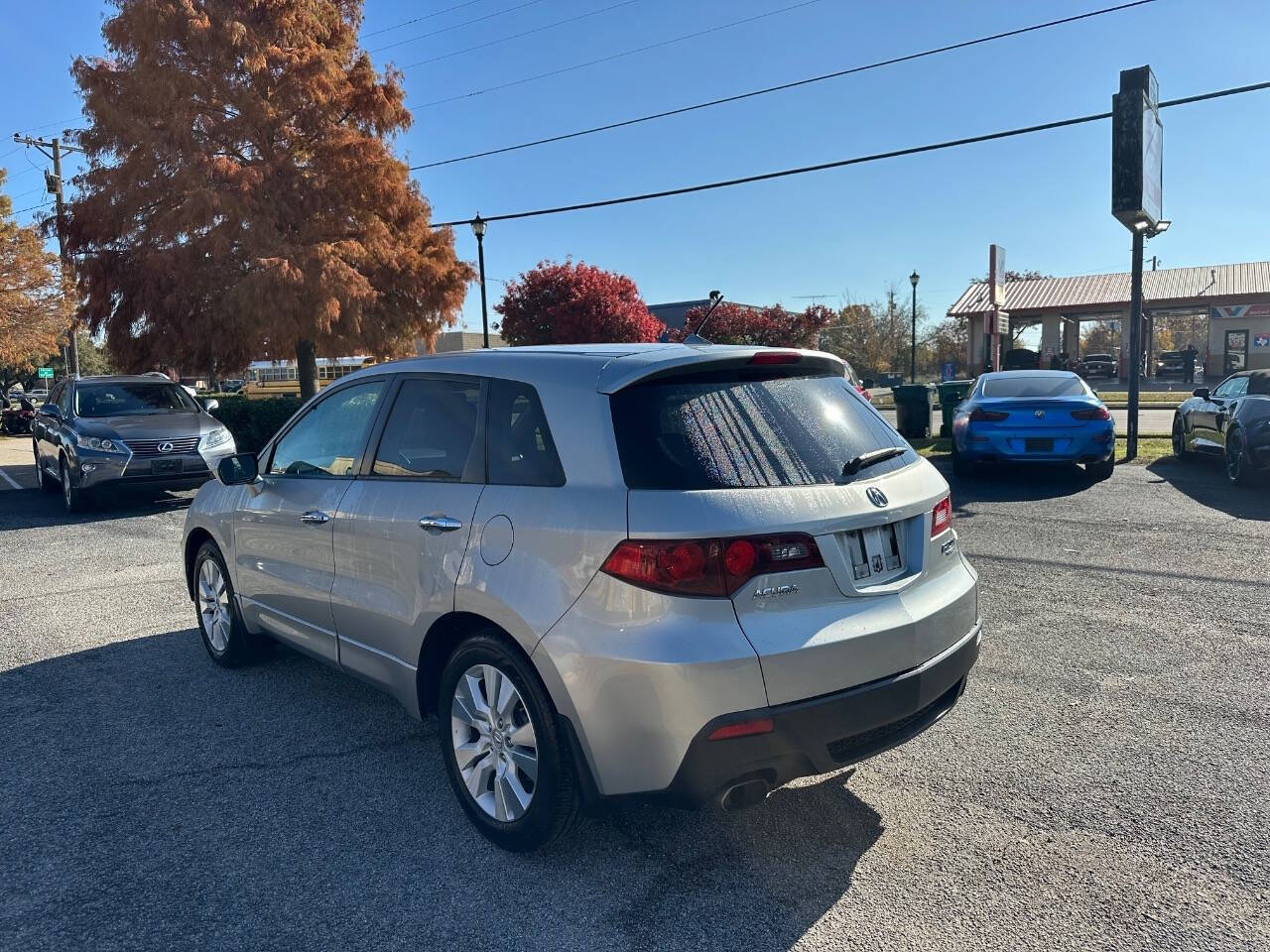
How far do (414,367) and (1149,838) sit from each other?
3.32m

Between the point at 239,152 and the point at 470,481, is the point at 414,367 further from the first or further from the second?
the point at 239,152

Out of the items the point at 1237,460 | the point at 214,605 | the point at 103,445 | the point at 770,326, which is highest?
the point at 770,326

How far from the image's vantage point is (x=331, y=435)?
4.32 meters

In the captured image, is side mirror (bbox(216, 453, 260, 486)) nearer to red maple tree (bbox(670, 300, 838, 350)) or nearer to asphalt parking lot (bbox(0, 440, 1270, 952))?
asphalt parking lot (bbox(0, 440, 1270, 952))

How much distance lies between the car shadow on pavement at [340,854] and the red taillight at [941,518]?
1.09 metres

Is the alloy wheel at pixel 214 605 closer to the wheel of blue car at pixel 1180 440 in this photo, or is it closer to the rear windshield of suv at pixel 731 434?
the rear windshield of suv at pixel 731 434

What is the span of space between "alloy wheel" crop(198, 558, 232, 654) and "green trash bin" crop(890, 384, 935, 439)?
13.2 metres

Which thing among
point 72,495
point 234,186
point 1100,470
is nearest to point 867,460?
point 1100,470

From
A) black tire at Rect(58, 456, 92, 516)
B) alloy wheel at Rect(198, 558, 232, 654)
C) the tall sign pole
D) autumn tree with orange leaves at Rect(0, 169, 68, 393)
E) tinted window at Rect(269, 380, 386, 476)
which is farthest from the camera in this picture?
autumn tree with orange leaves at Rect(0, 169, 68, 393)

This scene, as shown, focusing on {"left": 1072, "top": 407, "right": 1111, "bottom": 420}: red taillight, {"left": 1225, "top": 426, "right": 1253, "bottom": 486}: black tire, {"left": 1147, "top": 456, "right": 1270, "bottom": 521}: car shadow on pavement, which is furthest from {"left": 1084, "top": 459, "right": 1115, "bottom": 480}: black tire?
{"left": 1225, "top": 426, "right": 1253, "bottom": 486}: black tire

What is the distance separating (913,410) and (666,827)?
14177 millimetres

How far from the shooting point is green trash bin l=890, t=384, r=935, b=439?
16.3m

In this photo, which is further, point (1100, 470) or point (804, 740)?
point (1100, 470)

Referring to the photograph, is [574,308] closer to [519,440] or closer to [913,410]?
[913,410]
